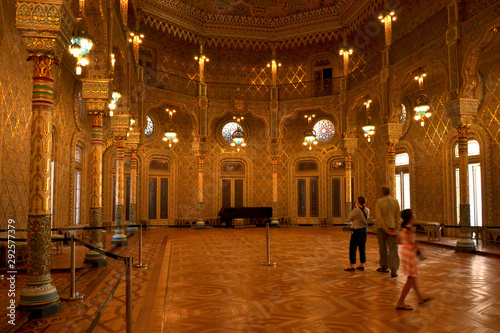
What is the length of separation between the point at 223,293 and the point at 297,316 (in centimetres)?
153

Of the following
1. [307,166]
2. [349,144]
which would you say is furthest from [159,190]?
[349,144]

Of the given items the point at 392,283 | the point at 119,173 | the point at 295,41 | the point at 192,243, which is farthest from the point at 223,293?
the point at 295,41

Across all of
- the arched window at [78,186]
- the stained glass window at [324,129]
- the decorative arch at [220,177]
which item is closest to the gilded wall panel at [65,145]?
the arched window at [78,186]

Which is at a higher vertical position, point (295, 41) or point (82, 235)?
point (295, 41)

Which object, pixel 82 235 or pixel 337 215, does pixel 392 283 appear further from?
pixel 337 215

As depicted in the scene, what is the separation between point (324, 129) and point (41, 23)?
1765cm

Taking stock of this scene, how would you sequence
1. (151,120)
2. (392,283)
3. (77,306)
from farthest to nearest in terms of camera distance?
(151,120), (392,283), (77,306)

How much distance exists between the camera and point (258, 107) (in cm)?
2059

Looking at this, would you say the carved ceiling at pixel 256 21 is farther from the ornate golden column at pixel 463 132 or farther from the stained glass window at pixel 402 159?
the ornate golden column at pixel 463 132

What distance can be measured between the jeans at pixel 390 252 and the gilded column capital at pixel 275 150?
42.4 feet

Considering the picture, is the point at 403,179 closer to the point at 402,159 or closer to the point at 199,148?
the point at 402,159

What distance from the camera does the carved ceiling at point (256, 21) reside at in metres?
19.1

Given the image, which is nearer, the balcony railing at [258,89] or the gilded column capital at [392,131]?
the gilded column capital at [392,131]

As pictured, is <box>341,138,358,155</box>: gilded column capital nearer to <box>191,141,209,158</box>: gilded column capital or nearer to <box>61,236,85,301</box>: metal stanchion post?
<box>191,141,209,158</box>: gilded column capital
